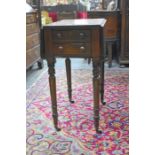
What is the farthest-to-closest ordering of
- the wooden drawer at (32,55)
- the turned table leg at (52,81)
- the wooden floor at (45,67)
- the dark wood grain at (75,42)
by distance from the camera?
the wooden floor at (45,67)
the wooden drawer at (32,55)
the turned table leg at (52,81)
the dark wood grain at (75,42)

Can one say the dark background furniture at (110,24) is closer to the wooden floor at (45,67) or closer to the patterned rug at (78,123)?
the wooden floor at (45,67)

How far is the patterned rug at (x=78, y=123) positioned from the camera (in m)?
1.57

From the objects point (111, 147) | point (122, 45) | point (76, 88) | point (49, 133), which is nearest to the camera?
point (111, 147)

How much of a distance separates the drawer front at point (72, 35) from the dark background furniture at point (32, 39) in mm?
1312

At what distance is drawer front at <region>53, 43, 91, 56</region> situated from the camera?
1579 mm

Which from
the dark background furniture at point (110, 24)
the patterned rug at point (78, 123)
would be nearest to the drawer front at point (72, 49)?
the patterned rug at point (78, 123)

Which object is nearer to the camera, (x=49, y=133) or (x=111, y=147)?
(x=111, y=147)

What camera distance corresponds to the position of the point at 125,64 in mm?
3461

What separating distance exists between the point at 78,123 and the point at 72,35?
26.5 inches

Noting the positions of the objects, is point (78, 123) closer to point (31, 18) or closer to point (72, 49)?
point (72, 49)
